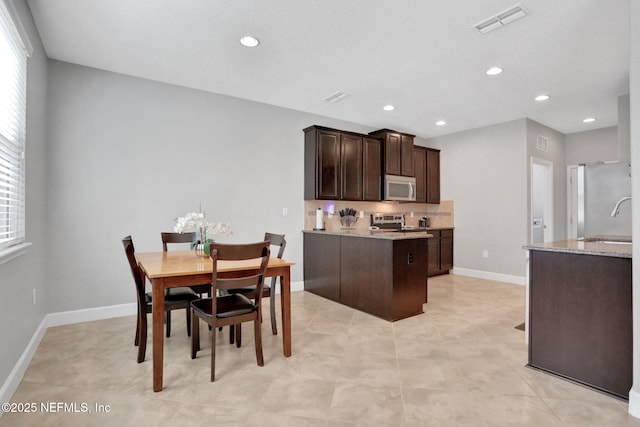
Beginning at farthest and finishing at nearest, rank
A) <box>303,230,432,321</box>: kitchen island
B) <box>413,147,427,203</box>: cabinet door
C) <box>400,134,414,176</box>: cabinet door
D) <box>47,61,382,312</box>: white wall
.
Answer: <box>413,147,427,203</box>: cabinet door → <box>400,134,414,176</box>: cabinet door → <box>303,230,432,321</box>: kitchen island → <box>47,61,382,312</box>: white wall

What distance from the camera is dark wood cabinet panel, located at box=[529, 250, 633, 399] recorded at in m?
1.96

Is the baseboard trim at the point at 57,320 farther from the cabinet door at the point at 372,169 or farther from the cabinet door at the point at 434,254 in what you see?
the cabinet door at the point at 434,254

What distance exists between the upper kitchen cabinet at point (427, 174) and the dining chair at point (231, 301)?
4218 mm

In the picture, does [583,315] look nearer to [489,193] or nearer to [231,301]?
[231,301]

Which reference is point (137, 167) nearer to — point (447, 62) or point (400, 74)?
point (400, 74)

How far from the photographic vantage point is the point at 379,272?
11.5ft

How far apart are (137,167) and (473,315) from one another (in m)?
3.86

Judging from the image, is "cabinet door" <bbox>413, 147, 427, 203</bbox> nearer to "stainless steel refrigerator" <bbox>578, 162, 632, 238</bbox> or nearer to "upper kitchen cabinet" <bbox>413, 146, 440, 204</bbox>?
"upper kitchen cabinet" <bbox>413, 146, 440, 204</bbox>

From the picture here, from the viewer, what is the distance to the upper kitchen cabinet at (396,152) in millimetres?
5293

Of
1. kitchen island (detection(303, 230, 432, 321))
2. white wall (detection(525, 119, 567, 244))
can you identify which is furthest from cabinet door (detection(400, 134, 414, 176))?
kitchen island (detection(303, 230, 432, 321))

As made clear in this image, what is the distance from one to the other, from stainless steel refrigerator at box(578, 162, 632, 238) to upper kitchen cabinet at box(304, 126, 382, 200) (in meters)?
2.60

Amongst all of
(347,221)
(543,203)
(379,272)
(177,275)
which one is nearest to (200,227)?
(177,275)

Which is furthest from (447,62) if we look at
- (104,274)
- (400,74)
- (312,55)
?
(104,274)

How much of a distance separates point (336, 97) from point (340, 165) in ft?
3.14
